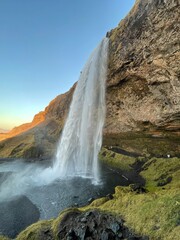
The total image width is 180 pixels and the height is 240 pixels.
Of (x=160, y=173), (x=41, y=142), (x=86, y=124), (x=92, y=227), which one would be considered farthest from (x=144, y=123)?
(x=41, y=142)

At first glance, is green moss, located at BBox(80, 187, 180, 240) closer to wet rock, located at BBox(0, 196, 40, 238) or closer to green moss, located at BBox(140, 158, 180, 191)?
wet rock, located at BBox(0, 196, 40, 238)

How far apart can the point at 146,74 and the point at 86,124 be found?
2322 cm

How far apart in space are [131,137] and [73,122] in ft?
51.0

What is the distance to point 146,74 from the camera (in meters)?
30.2

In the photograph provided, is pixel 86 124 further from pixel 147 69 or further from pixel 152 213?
pixel 152 213

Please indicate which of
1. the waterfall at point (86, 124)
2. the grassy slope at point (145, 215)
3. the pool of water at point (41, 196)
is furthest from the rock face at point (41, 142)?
the grassy slope at point (145, 215)

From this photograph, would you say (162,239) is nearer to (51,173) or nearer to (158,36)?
(158,36)

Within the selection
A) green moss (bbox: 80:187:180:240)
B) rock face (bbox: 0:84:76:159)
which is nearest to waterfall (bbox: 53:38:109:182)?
green moss (bbox: 80:187:180:240)

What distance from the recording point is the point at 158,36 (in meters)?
26.4

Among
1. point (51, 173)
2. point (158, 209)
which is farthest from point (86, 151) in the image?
point (158, 209)

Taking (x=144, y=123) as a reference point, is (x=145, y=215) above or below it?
below

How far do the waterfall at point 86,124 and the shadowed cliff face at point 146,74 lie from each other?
A: 3.04 meters

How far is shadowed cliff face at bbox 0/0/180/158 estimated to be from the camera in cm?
2548

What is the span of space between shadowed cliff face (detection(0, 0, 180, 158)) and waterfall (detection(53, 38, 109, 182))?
3.04 meters
